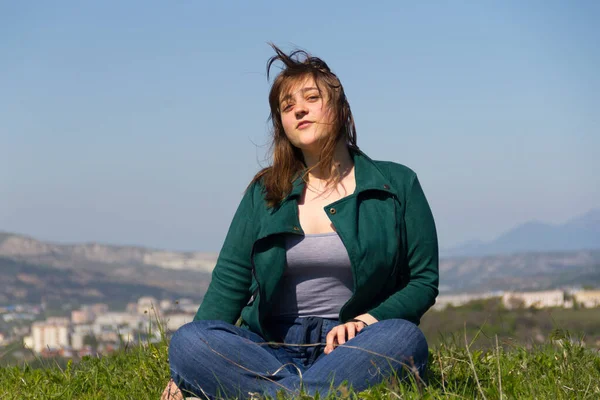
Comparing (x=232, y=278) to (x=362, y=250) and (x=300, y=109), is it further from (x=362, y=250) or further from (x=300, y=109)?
(x=300, y=109)

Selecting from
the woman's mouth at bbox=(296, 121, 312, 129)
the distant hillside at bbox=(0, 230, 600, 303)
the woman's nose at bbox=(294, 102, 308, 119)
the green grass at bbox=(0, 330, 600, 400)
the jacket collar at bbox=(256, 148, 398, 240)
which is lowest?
the distant hillside at bbox=(0, 230, 600, 303)

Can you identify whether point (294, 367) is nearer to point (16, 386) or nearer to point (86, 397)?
point (86, 397)

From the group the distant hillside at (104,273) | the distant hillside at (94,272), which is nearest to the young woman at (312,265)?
the distant hillside at (94,272)

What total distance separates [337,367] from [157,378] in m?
1.33

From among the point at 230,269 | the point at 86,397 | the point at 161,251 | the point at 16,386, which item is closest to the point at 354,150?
the point at 230,269

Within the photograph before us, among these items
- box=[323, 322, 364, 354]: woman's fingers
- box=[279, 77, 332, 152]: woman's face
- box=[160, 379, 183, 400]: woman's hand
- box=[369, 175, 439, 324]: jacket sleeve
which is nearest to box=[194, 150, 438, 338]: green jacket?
box=[369, 175, 439, 324]: jacket sleeve

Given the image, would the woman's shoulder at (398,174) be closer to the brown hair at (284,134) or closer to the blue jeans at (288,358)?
the brown hair at (284,134)

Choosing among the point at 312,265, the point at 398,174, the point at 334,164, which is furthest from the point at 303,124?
the point at 312,265

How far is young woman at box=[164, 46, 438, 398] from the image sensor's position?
3.84m

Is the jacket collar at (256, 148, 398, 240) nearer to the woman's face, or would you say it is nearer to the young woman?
the young woman

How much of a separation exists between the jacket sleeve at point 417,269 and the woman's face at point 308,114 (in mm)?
548

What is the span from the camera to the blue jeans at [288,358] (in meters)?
3.66

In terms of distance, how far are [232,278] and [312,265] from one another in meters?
0.45

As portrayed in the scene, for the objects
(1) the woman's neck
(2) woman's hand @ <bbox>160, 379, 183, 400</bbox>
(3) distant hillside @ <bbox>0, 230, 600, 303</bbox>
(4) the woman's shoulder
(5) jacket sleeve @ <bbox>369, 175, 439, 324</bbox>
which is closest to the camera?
(5) jacket sleeve @ <bbox>369, 175, 439, 324</bbox>
